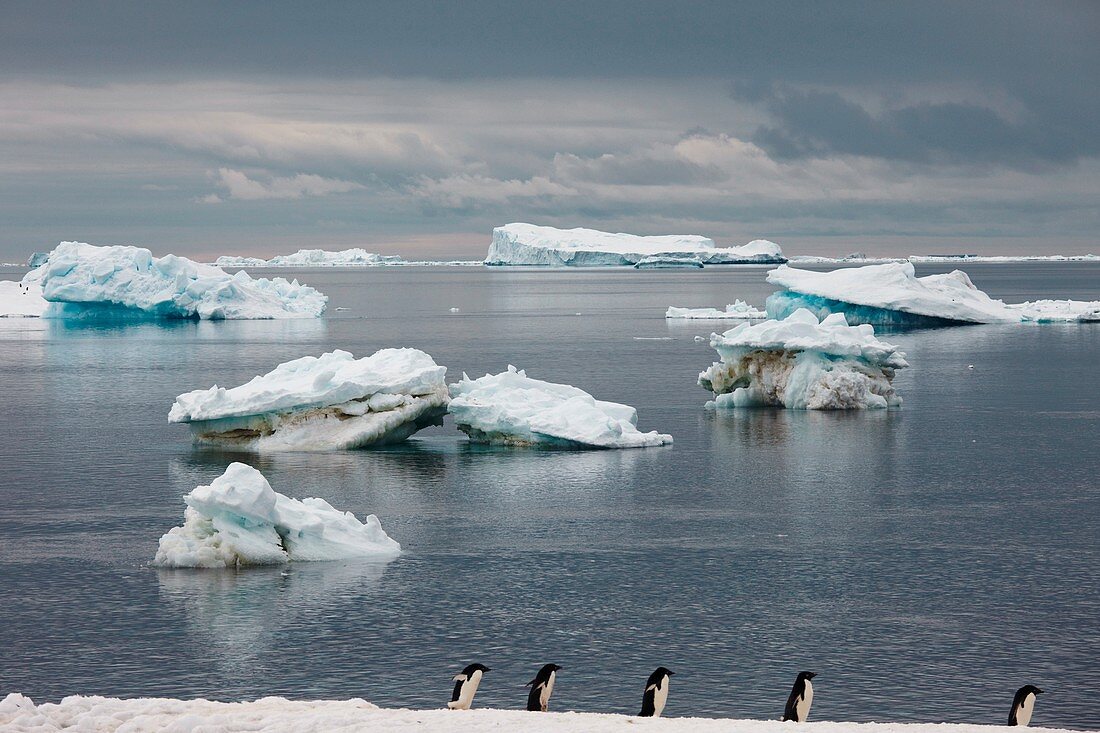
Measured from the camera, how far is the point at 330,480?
27719 millimetres

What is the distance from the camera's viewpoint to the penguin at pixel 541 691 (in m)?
13.2

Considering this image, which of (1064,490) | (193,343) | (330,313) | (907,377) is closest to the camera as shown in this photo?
(1064,490)

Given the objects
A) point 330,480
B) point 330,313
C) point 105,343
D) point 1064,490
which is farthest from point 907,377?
point 330,313

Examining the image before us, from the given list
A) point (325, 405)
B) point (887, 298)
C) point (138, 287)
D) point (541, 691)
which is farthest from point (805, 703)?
point (138, 287)

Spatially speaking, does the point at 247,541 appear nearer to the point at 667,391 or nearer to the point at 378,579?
the point at 378,579

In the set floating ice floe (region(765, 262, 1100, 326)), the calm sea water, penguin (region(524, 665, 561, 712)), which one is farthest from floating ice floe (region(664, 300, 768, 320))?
penguin (region(524, 665, 561, 712))

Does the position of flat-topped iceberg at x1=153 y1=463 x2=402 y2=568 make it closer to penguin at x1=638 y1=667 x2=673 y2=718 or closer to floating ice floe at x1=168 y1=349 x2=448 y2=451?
penguin at x1=638 y1=667 x2=673 y2=718

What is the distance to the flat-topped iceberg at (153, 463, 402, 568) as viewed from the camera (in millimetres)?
19641

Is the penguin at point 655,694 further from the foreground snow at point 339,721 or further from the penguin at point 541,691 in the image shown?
the foreground snow at point 339,721

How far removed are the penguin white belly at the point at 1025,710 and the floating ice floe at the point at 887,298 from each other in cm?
5486

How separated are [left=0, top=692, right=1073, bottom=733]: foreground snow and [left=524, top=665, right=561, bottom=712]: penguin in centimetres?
115

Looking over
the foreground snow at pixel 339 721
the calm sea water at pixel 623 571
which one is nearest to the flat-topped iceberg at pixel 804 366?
the calm sea water at pixel 623 571

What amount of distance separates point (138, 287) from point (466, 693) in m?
72.0

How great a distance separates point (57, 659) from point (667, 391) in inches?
1213
